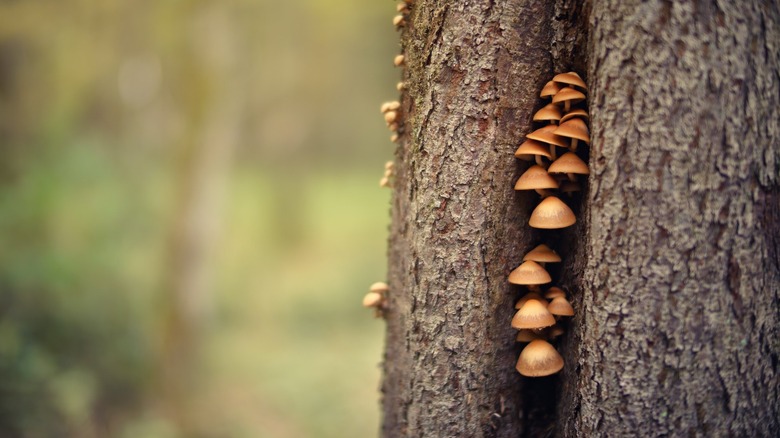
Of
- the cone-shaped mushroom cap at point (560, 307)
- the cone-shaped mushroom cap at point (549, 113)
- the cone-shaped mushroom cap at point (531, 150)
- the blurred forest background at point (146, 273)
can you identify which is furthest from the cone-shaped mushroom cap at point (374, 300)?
the blurred forest background at point (146, 273)

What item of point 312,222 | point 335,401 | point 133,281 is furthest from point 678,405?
point 312,222

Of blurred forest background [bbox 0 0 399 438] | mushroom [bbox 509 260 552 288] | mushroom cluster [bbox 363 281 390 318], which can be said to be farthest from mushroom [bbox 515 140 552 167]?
blurred forest background [bbox 0 0 399 438]

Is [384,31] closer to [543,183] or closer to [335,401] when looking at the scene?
[335,401]

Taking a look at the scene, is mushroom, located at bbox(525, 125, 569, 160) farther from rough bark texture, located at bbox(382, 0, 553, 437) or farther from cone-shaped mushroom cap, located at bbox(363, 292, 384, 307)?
cone-shaped mushroom cap, located at bbox(363, 292, 384, 307)

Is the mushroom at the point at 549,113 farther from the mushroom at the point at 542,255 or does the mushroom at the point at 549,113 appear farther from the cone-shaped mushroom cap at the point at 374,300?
the cone-shaped mushroom cap at the point at 374,300

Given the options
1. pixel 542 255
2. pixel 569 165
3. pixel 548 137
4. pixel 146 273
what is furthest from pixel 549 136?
pixel 146 273

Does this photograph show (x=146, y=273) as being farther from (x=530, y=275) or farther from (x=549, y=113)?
(x=549, y=113)
